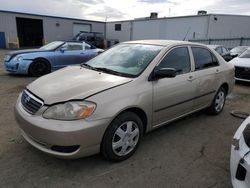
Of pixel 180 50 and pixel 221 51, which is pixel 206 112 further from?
pixel 221 51

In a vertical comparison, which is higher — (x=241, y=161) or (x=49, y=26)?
(x=49, y=26)

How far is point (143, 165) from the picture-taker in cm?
297

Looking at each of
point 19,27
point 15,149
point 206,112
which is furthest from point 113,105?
point 19,27

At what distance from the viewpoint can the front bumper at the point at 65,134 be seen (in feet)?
8.14

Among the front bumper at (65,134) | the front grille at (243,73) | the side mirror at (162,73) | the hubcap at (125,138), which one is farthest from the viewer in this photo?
the front grille at (243,73)

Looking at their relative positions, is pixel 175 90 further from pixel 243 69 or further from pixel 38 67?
pixel 38 67

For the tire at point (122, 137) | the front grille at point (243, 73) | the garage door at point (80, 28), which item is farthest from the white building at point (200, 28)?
the tire at point (122, 137)

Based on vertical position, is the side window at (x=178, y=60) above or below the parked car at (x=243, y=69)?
above

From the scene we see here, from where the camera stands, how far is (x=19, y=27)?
27500 mm

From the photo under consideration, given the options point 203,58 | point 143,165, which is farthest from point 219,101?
point 143,165

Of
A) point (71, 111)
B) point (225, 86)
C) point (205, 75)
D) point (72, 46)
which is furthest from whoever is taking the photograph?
point (72, 46)

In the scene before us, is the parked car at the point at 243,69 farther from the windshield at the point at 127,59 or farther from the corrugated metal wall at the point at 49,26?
the corrugated metal wall at the point at 49,26

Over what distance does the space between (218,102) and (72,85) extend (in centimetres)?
326

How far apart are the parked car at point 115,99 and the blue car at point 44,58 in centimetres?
495
